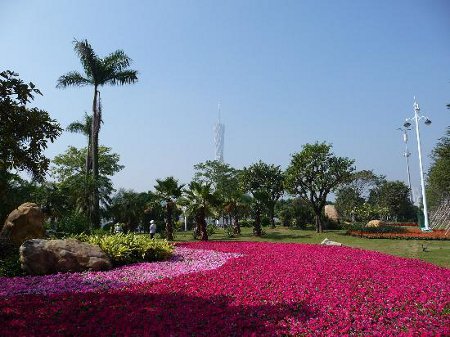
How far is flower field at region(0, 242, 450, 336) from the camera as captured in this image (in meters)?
8.20

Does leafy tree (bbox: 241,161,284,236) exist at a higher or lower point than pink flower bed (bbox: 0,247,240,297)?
higher

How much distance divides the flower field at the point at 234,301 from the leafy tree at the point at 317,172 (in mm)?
28345

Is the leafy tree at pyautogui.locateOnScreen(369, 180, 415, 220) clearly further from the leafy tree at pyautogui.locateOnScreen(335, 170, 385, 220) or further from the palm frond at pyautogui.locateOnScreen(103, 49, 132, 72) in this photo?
the palm frond at pyautogui.locateOnScreen(103, 49, 132, 72)

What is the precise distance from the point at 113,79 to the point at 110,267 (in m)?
22.0

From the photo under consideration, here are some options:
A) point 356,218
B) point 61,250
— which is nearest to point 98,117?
point 61,250

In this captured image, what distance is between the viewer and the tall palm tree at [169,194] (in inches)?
1312

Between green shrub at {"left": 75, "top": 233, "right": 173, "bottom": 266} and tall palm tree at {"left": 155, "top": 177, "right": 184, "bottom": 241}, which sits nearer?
green shrub at {"left": 75, "top": 233, "right": 173, "bottom": 266}

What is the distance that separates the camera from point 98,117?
1313 inches

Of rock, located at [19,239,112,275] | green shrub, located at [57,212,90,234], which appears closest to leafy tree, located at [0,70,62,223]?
rock, located at [19,239,112,275]

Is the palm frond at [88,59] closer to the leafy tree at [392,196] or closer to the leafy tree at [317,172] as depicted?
the leafy tree at [317,172]

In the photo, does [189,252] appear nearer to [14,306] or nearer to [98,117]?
[14,306]

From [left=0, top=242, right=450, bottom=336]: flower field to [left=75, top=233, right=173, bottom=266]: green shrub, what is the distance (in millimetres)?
1267

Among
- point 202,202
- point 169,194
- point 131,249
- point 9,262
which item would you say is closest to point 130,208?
point 169,194

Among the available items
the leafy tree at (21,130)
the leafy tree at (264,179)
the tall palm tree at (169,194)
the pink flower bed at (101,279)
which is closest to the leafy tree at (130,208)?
the tall palm tree at (169,194)
